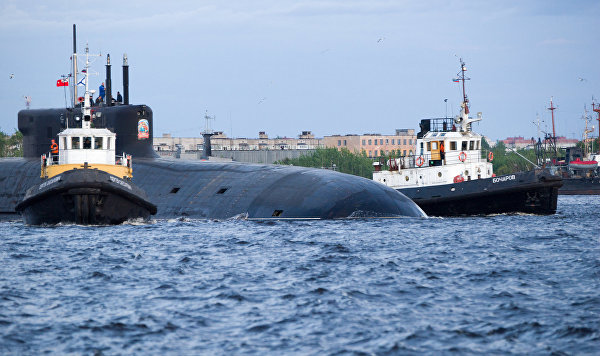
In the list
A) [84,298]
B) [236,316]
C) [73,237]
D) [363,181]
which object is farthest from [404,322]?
[363,181]

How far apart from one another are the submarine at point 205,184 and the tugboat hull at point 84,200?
181 inches

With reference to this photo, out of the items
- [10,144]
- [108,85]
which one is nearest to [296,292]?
[108,85]

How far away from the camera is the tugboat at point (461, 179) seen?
45.5 metres

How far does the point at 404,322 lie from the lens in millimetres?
15781

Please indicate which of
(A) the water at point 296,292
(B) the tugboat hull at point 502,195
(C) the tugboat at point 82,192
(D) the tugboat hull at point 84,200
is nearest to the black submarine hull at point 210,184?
(C) the tugboat at point 82,192

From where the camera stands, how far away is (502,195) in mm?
45500

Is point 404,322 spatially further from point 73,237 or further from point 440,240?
point 73,237

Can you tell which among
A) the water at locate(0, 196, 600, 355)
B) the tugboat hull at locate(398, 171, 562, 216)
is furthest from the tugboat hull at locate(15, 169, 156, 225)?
the tugboat hull at locate(398, 171, 562, 216)

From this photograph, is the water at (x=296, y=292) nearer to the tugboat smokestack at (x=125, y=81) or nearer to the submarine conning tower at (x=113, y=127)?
the submarine conning tower at (x=113, y=127)

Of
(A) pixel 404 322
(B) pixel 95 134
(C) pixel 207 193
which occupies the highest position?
(B) pixel 95 134

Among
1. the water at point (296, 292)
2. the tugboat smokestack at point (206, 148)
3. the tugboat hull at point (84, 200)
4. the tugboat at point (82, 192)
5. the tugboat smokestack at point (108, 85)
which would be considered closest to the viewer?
the water at point (296, 292)

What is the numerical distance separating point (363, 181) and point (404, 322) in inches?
890

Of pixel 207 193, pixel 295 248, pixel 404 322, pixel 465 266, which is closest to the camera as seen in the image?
pixel 404 322

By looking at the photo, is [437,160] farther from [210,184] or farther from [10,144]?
[10,144]
